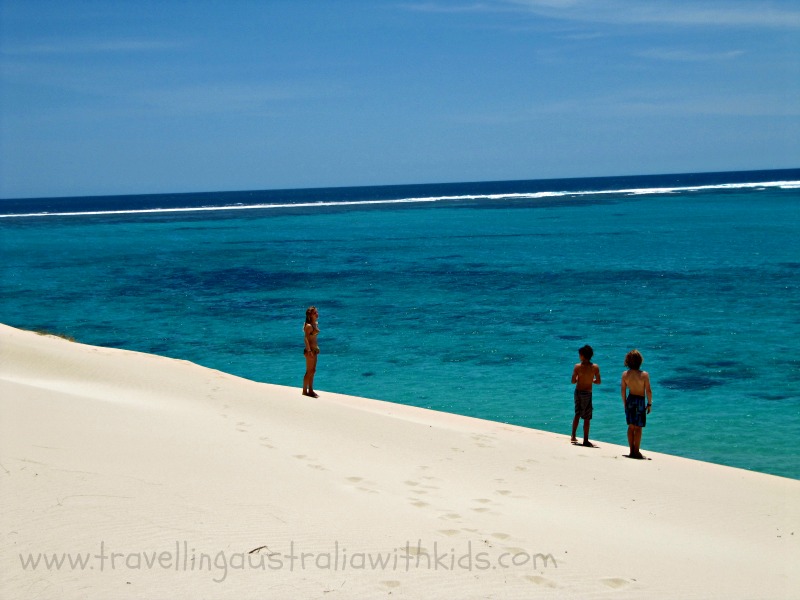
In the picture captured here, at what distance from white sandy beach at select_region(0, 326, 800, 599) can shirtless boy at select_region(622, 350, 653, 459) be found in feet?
1.53

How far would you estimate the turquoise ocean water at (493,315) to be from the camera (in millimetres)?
13961

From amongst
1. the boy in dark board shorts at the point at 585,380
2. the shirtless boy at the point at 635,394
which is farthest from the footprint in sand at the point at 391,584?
the boy in dark board shorts at the point at 585,380

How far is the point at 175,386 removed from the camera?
1234cm

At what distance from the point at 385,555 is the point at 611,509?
3.09 meters

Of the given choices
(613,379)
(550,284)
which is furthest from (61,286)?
(613,379)

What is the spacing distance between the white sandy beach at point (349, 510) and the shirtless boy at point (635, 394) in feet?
1.53

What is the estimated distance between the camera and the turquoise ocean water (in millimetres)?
13961

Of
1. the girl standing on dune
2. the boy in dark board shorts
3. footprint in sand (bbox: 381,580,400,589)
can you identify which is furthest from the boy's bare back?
footprint in sand (bbox: 381,580,400,589)

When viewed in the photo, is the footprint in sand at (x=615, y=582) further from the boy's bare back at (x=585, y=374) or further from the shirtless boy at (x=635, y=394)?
the boy's bare back at (x=585, y=374)

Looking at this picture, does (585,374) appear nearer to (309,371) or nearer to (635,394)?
(635,394)

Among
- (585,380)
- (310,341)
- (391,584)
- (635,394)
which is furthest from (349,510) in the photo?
(310,341)

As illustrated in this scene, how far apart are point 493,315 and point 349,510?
1742cm

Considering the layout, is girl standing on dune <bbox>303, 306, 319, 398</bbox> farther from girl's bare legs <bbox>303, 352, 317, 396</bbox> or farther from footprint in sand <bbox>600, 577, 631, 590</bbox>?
footprint in sand <bbox>600, 577, 631, 590</bbox>

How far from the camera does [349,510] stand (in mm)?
6625
